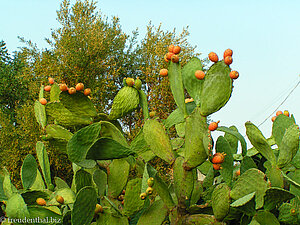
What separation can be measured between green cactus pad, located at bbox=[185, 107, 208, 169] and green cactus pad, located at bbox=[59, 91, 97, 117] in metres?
0.25

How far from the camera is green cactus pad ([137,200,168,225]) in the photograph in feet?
2.02

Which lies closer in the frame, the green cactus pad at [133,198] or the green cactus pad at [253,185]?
the green cactus pad at [253,185]

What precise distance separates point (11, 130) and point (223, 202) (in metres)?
5.14

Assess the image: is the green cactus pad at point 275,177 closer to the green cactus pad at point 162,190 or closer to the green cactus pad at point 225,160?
the green cactus pad at point 225,160

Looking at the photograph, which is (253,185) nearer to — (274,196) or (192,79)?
(274,196)

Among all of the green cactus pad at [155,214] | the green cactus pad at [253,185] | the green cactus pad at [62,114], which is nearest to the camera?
the green cactus pad at [253,185]

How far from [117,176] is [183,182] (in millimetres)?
191

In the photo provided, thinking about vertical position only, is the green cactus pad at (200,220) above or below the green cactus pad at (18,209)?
below

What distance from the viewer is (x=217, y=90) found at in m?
0.54

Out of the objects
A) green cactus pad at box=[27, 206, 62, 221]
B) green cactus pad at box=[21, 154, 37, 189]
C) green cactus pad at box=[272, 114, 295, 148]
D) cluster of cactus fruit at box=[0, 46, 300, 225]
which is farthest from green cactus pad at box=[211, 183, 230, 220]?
green cactus pad at box=[21, 154, 37, 189]

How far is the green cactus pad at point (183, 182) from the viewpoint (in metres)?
0.57

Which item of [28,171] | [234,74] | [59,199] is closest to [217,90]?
[234,74]

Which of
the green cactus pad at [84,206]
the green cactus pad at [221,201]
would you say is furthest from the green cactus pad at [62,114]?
the green cactus pad at [221,201]

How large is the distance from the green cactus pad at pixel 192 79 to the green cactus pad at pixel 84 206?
0.27m
